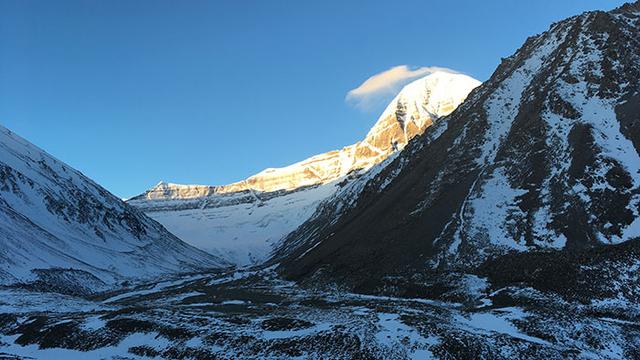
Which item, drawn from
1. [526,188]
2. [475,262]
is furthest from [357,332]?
[526,188]

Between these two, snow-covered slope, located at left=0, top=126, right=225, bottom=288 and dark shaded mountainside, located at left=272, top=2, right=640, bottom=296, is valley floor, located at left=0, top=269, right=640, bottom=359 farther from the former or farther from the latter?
snow-covered slope, located at left=0, top=126, right=225, bottom=288

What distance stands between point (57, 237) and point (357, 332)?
135 meters

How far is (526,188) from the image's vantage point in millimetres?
82062

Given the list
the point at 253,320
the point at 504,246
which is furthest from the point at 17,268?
the point at 504,246

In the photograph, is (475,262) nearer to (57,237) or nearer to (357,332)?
(357,332)

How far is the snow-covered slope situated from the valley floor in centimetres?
6520

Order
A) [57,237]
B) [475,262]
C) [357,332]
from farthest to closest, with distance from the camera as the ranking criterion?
[57,237]
[475,262]
[357,332]

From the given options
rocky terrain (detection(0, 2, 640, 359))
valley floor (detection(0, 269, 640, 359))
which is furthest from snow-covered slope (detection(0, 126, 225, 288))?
valley floor (detection(0, 269, 640, 359))

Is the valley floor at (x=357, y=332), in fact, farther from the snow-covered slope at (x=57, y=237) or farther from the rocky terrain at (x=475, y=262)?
the snow-covered slope at (x=57, y=237)

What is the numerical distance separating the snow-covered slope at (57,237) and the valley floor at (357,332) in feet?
214

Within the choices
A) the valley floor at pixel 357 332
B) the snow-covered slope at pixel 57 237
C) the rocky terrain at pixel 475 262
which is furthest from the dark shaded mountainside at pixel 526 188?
the snow-covered slope at pixel 57 237

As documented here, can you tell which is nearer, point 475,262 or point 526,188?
point 475,262

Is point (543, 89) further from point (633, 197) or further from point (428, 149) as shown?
point (633, 197)

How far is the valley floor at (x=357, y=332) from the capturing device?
35969 mm
